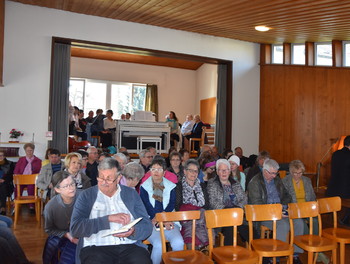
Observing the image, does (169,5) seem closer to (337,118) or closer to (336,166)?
(336,166)

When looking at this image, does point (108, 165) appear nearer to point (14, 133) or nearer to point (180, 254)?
point (180, 254)

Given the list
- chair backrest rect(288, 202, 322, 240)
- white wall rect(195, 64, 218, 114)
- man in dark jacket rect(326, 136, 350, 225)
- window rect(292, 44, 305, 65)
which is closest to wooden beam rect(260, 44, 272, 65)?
window rect(292, 44, 305, 65)

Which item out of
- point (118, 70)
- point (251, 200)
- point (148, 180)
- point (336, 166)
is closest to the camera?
point (148, 180)

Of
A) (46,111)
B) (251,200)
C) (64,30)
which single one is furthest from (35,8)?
(251,200)

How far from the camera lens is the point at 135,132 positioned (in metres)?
8.50

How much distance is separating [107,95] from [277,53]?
6301 mm

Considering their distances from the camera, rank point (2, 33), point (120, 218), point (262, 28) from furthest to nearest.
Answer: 1. point (262, 28)
2. point (2, 33)
3. point (120, 218)

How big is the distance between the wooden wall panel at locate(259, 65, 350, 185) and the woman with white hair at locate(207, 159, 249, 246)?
5.23 m

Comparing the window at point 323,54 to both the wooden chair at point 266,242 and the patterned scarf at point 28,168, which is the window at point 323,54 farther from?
the patterned scarf at point 28,168

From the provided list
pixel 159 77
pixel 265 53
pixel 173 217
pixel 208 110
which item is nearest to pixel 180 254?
pixel 173 217

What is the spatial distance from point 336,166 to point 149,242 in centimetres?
282

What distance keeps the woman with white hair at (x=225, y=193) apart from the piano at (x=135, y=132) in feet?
16.1

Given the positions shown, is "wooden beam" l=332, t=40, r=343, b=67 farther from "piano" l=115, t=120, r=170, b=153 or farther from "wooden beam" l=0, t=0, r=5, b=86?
"wooden beam" l=0, t=0, r=5, b=86

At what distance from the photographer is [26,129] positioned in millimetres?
6535
